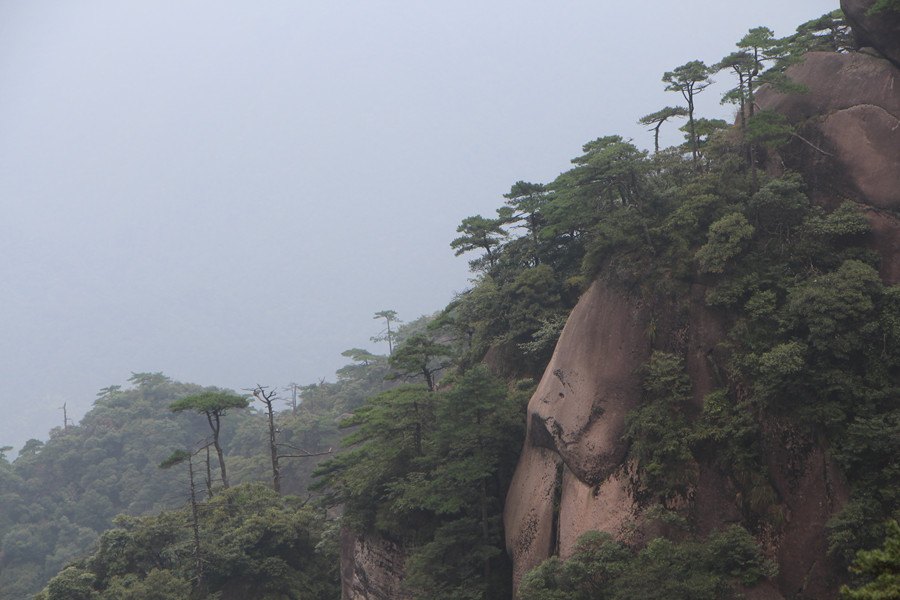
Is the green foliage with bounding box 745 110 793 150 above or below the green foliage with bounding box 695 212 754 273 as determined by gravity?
above

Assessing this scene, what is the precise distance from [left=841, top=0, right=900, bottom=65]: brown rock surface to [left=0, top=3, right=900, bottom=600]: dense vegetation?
2.41 meters

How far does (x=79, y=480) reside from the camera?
73375mm

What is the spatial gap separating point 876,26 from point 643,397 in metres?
16.8

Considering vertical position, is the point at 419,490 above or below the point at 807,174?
below

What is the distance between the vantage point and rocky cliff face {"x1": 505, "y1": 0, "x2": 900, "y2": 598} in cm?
2005

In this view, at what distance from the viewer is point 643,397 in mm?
22859

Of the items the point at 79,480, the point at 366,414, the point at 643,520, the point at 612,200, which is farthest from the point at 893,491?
the point at 79,480

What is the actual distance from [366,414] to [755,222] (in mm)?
18390

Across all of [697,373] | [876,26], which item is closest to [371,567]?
[697,373]

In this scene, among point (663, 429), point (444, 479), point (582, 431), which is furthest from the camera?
point (444, 479)

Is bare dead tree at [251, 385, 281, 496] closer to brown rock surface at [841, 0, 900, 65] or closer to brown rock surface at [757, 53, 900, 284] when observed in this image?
brown rock surface at [757, 53, 900, 284]

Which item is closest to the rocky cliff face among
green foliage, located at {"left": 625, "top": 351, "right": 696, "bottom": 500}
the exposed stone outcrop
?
green foliage, located at {"left": 625, "top": 351, "right": 696, "bottom": 500}

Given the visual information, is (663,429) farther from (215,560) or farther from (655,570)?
(215,560)

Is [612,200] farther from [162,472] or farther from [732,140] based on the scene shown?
[162,472]
